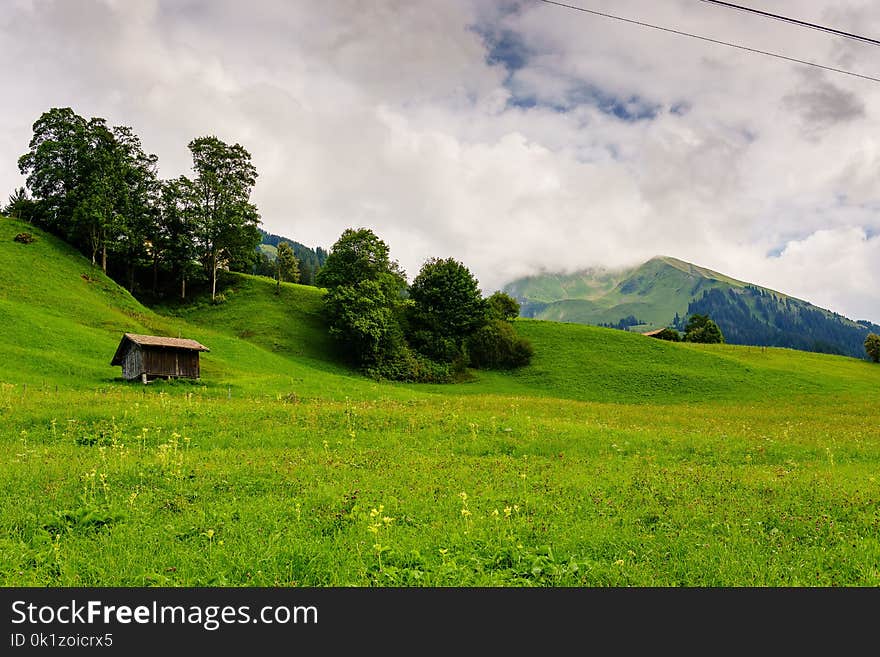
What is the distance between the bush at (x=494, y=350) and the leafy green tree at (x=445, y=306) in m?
1.61

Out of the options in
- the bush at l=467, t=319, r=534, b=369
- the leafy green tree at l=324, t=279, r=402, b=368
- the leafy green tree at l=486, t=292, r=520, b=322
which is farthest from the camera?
the leafy green tree at l=486, t=292, r=520, b=322

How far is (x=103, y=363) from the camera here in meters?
40.2

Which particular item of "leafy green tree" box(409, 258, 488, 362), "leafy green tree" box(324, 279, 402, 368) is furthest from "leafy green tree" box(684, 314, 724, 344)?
"leafy green tree" box(324, 279, 402, 368)

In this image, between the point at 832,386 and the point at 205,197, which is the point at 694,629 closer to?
the point at 832,386

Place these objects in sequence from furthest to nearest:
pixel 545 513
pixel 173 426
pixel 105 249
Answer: pixel 105 249 → pixel 173 426 → pixel 545 513

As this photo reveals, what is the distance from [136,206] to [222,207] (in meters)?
11.9

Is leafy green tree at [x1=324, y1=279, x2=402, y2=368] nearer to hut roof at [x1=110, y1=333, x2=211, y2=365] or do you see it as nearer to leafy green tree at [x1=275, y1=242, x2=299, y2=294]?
hut roof at [x1=110, y1=333, x2=211, y2=365]

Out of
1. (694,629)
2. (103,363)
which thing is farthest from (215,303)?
(694,629)

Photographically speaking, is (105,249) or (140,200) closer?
(105,249)

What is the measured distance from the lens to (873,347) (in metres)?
93.2

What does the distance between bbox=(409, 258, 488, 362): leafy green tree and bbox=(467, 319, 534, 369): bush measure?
161cm

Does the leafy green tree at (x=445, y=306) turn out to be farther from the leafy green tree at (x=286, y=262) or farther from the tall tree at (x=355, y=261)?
the leafy green tree at (x=286, y=262)

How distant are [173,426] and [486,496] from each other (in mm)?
11998

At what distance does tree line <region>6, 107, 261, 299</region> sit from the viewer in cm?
6900
